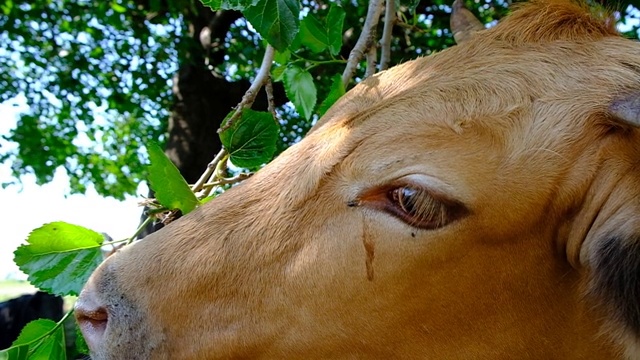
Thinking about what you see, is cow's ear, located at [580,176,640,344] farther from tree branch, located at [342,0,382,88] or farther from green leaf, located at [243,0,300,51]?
tree branch, located at [342,0,382,88]

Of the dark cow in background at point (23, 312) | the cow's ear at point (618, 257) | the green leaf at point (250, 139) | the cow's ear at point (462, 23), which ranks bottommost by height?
the dark cow in background at point (23, 312)

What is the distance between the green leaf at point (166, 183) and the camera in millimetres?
2348

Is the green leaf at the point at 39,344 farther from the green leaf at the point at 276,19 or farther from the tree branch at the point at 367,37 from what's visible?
the tree branch at the point at 367,37

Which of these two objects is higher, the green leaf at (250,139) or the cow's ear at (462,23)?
the green leaf at (250,139)

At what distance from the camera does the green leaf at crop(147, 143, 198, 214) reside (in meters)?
2.35

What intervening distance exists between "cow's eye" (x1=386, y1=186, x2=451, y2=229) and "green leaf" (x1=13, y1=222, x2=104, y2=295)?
1.27m

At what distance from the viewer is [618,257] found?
186 centimetres

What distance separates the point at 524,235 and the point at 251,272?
851 mm

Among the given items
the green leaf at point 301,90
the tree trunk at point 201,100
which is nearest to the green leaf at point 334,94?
the green leaf at point 301,90

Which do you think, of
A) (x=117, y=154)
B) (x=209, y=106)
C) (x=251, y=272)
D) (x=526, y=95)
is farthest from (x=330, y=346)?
(x=117, y=154)

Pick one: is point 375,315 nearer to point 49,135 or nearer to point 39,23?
point 39,23

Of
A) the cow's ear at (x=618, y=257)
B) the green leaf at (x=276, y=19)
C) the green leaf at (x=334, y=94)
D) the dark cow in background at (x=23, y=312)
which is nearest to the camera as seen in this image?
the cow's ear at (x=618, y=257)

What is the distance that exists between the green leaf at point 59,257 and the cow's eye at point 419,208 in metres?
1.27

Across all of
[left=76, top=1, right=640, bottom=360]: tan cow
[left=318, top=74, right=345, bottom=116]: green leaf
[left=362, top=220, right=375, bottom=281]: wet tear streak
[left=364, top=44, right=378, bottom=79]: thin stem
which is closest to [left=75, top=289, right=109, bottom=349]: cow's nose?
[left=76, top=1, right=640, bottom=360]: tan cow
